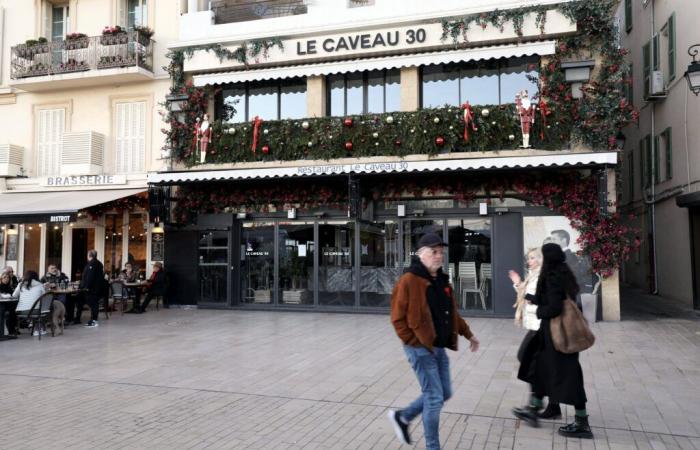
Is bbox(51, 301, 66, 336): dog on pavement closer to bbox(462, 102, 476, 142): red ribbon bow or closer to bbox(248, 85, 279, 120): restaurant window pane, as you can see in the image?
bbox(248, 85, 279, 120): restaurant window pane

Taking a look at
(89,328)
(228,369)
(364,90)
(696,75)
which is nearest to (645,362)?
(696,75)

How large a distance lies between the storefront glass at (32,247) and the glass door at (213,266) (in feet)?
19.2

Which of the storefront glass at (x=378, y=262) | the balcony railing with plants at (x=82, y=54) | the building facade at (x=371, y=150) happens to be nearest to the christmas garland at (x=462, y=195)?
the building facade at (x=371, y=150)

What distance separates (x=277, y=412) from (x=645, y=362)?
5.38m

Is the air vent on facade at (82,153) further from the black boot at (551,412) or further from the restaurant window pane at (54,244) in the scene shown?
the black boot at (551,412)

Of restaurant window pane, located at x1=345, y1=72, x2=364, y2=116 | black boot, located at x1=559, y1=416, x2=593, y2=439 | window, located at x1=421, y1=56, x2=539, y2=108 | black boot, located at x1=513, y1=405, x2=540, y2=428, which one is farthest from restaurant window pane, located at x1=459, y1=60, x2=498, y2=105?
black boot, located at x1=559, y1=416, x2=593, y2=439

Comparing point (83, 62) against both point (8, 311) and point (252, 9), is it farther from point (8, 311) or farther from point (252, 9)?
point (8, 311)

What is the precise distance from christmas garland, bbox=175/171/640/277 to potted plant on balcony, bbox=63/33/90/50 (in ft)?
18.0

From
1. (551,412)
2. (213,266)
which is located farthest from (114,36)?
(551,412)

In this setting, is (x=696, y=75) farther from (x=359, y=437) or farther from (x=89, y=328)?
(x=89, y=328)

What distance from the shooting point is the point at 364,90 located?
14.2m

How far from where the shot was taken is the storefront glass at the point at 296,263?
14375 millimetres

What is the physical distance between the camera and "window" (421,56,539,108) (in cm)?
1314

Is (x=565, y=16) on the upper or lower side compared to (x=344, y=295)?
upper
